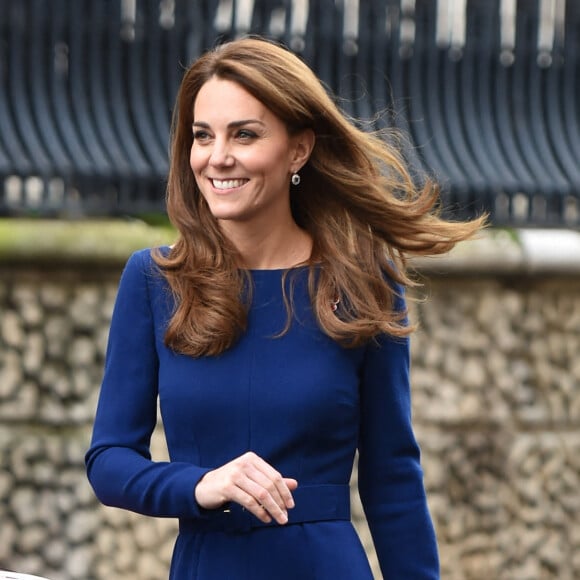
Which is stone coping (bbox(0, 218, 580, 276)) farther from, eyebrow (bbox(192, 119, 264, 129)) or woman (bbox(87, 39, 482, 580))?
eyebrow (bbox(192, 119, 264, 129))

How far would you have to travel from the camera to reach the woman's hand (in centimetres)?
275

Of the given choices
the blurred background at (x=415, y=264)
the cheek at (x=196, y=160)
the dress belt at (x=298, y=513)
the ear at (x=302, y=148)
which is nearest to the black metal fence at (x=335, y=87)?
the blurred background at (x=415, y=264)

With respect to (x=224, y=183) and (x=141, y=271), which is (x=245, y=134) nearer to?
(x=224, y=183)

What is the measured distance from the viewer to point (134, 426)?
119 inches

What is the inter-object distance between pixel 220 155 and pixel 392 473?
67cm

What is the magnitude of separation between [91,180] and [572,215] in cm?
200

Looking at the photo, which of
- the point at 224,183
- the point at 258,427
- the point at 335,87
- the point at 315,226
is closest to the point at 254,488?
the point at 258,427

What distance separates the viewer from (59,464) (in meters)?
6.16

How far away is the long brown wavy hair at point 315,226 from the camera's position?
3.07 meters

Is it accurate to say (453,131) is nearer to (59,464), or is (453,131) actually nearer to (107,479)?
(59,464)

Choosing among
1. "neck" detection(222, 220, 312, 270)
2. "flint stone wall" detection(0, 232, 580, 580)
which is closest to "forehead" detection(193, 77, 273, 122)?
"neck" detection(222, 220, 312, 270)

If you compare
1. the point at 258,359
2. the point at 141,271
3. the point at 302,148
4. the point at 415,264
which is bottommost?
the point at 258,359

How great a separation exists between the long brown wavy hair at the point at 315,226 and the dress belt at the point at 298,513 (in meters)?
0.27

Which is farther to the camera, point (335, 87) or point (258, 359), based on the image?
point (335, 87)
